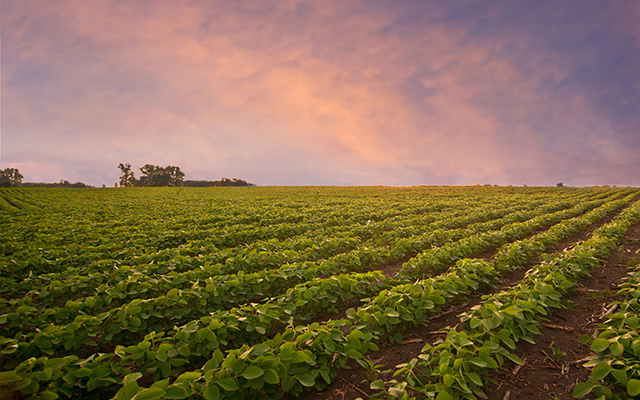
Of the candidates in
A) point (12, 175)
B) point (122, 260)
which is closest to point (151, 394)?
point (122, 260)

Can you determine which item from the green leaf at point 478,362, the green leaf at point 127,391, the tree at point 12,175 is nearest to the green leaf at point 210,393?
the green leaf at point 127,391

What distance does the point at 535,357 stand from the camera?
11.7ft

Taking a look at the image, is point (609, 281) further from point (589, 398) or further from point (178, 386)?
point (178, 386)

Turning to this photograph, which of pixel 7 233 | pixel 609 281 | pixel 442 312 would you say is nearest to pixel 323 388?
pixel 442 312

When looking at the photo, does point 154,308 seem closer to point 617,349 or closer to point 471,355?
point 471,355

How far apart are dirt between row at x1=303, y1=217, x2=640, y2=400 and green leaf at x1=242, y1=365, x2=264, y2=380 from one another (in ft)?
3.56

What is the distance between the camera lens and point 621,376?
2.38 metres

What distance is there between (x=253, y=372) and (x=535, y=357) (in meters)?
3.75

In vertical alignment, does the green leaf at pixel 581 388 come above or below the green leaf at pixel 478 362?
below

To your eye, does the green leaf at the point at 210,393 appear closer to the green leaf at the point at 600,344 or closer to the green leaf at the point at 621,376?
the green leaf at the point at 621,376

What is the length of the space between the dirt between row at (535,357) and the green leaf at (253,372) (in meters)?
1.09

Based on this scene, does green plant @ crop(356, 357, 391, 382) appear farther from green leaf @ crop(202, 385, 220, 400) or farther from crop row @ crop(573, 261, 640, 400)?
crop row @ crop(573, 261, 640, 400)

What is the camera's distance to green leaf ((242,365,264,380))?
7.87 ft

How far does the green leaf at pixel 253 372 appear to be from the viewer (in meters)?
2.40
